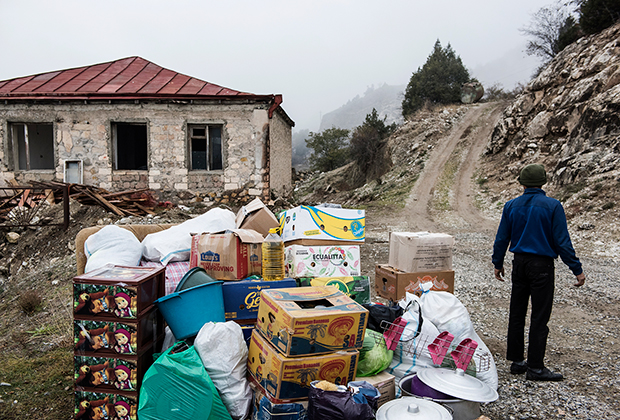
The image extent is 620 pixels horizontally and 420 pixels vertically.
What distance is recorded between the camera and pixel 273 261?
3.28m

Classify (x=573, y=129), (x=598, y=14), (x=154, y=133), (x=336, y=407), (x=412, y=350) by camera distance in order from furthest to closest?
(x=598, y=14)
(x=573, y=129)
(x=154, y=133)
(x=412, y=350)
(x=336, y=407)

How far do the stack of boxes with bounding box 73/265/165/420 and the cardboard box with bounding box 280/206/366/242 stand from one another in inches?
61.5

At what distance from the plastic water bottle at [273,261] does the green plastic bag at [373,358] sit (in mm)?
945

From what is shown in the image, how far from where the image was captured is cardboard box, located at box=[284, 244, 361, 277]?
3562 mm

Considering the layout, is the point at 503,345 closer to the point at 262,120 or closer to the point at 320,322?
the point at 320,322

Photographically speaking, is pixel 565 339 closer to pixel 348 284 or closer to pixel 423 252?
pixel 423 252

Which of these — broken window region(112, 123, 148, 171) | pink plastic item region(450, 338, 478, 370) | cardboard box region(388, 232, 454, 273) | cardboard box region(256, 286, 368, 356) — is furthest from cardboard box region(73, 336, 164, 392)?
broken window region(112, 123, 148, 171)

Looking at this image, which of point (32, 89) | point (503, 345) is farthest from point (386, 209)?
point (32, 89)

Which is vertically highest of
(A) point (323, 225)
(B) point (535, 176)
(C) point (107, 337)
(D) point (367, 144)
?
(D) point (367, 144)

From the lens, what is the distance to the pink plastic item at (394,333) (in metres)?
2.81

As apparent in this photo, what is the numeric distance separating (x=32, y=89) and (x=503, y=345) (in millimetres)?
13150

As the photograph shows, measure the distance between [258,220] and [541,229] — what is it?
2760 mm

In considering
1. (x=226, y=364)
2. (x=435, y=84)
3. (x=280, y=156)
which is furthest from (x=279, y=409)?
(x=435, y=84)

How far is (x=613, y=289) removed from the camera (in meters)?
5.62
